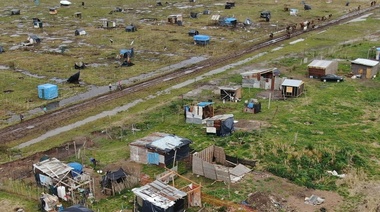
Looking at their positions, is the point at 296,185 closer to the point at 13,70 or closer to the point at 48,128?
the point at 48,128

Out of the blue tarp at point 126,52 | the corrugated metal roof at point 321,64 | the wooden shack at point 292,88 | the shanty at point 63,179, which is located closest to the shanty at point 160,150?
the shanty at point 63,179

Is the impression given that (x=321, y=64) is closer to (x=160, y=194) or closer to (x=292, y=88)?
(x=292, y=88)

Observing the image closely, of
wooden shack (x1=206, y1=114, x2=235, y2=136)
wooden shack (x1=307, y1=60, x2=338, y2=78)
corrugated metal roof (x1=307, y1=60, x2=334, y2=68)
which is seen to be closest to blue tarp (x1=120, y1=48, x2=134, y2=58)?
wooden shack (x1=307, y1=60, x2=338, y2=78)

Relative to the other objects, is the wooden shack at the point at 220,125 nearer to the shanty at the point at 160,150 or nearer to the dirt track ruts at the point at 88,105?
the shanty at the point at 160,150

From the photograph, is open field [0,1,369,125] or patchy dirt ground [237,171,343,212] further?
open field [0,1,369,125]

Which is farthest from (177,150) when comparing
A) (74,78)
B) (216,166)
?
(74,78)

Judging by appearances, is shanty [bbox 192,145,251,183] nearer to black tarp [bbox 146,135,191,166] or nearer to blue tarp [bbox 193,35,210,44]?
black tarp [bbox 146,135,191,166]
